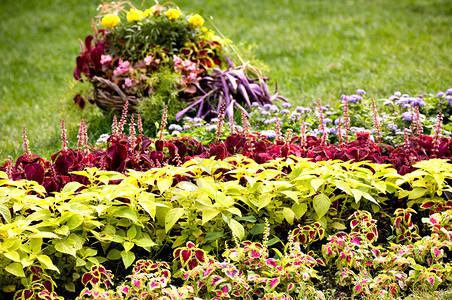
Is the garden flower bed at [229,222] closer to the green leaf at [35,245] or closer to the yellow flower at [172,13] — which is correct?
the green leaf at [35,245]

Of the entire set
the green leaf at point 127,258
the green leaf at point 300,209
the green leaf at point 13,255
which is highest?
the green leaf at point 13,255

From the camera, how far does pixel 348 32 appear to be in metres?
8.35

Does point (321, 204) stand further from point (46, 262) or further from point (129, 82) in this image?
point (129, 82)

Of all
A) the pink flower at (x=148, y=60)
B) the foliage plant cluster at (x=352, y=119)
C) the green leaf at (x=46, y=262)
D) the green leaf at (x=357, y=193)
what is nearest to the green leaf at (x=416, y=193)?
the green leaf at (x=357, y=193)

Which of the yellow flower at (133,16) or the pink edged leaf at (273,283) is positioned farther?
the yellow flower at (133,16)

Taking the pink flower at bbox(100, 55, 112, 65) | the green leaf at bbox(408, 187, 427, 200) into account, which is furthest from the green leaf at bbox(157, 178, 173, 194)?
the pink flower at bbox(100, 55, 112, 65)

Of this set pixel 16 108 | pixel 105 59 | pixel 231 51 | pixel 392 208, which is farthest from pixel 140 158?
pixel 16 108

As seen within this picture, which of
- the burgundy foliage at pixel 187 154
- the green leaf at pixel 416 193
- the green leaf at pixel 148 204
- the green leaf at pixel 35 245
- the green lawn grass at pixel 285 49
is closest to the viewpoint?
the green leaf at pixel 35 245

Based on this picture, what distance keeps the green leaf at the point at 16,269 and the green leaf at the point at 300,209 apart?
1.26m

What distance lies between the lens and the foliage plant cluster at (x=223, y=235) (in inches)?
81.4

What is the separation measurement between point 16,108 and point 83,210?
181 inches

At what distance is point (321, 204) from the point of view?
92.0 inches

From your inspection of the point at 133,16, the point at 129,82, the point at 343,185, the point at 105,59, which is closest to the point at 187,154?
the point at 343,185

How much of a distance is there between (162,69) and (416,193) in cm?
265
